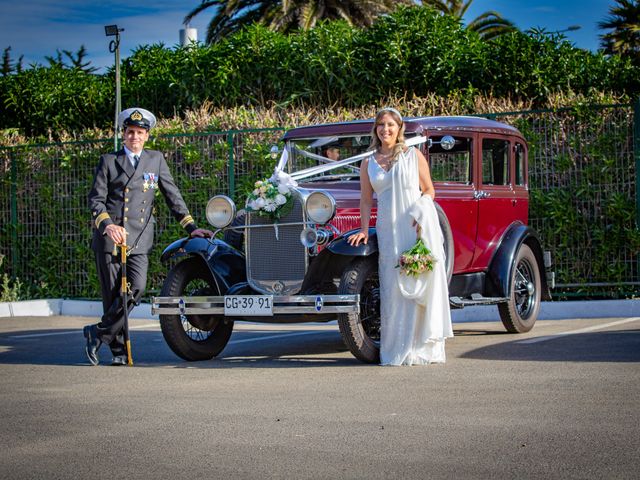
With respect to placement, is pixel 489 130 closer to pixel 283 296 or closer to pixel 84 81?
pixel 283 296

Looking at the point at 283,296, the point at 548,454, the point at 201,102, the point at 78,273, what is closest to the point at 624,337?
the point at 283,296


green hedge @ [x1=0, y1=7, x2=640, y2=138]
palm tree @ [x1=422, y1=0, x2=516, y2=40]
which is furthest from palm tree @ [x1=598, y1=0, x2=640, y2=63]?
green hedge @ [x1=0, y1=7, x2=640, y2=138]

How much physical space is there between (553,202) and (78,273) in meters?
6.88

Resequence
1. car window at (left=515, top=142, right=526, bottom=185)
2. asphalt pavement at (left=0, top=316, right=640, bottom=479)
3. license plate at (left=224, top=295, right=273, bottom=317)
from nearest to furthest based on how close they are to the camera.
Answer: asphalt pavement at (left=0, top=316, right=640, bottom=479), license plate at (left=224, top=295, right=273, bottom=317), car window at (left=515, top=142, right=526, bottom=185)

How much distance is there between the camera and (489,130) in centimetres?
1087

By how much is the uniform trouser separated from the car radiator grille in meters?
0.96

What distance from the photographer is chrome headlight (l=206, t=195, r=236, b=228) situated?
9531 mm

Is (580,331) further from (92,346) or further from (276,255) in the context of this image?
(92,346)

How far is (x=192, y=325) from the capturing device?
9523 millimetres

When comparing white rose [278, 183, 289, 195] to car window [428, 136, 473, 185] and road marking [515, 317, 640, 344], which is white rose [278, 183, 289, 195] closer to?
car window [428, 136, 473, 185]

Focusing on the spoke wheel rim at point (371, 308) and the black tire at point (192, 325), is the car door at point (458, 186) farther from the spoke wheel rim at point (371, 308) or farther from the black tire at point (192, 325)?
the black tire at point (192, 325)

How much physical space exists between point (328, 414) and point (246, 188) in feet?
26.8

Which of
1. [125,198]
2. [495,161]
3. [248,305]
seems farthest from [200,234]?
[495,161]

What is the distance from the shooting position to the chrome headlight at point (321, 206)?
8867mm
